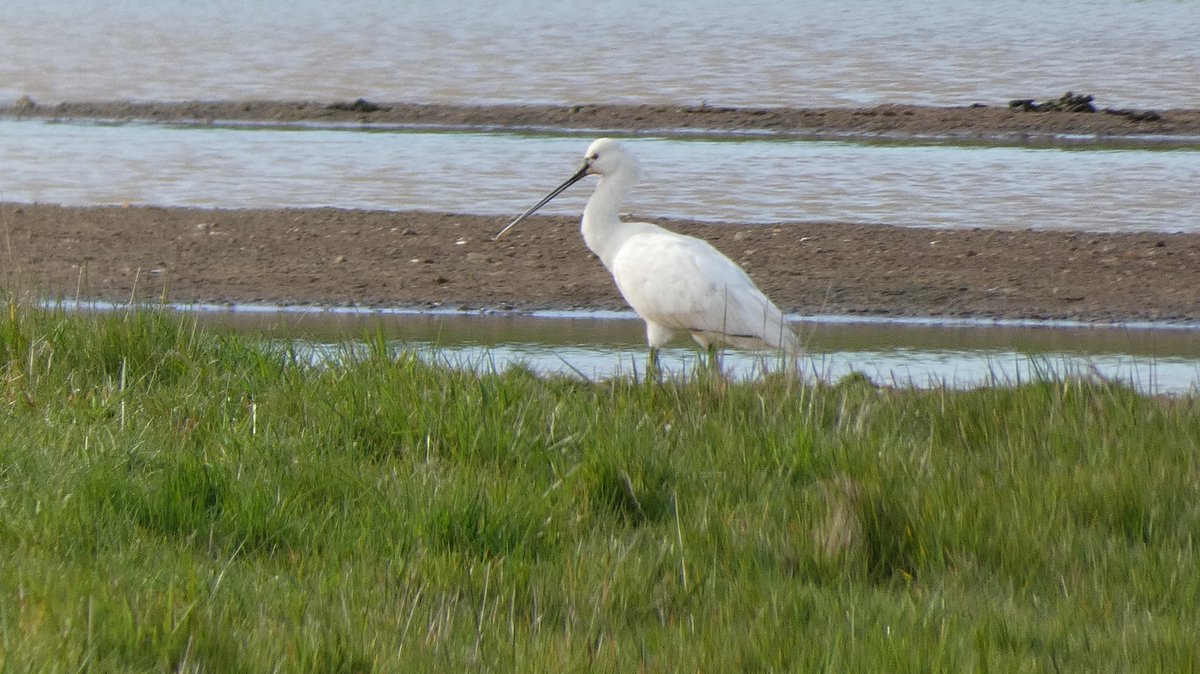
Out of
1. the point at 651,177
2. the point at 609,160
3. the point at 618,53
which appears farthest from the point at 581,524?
the point at 618,53

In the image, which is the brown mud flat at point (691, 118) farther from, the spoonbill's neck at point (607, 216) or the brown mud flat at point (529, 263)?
the spoonbill's neck at point (607, 216)

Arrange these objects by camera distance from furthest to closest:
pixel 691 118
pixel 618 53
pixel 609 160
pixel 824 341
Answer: pixel 618 53 < pixel 691 118 < pixel 609 160 < pixel 824 341

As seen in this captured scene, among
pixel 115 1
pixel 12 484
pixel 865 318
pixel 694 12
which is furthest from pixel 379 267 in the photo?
pixel 115 1

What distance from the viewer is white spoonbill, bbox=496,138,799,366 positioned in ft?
23.9

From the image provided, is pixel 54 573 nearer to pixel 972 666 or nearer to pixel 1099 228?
pixel 972 666

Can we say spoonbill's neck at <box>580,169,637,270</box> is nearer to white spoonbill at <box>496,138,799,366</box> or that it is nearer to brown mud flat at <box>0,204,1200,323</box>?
white spoonbill at <box>496,138,799,366</box>

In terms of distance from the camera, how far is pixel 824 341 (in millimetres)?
8289

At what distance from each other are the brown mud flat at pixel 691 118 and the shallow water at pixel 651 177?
0.80 metres

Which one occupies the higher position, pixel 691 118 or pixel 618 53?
pixel 691 118

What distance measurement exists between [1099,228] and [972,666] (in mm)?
8513

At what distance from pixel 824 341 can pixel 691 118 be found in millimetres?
9304

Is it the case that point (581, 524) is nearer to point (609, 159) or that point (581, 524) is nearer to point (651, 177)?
point (609, 159)

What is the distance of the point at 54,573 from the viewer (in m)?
3.64

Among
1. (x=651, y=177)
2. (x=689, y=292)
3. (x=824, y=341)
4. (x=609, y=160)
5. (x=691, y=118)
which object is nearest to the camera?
(x=689, y=292)
